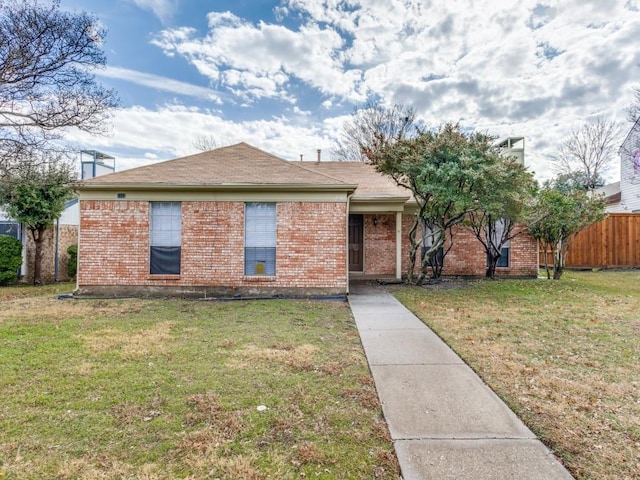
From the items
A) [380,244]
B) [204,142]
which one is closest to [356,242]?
[380,244]

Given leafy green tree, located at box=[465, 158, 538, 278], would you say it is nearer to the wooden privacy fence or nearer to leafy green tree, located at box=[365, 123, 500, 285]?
leafy green tree, located at box=[365, 123, 500, 285]

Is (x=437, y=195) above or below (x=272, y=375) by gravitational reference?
above

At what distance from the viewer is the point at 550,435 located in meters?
2.74

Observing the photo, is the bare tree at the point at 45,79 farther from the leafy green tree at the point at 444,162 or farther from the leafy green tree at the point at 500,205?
the leafy green tree at the point at 500,205

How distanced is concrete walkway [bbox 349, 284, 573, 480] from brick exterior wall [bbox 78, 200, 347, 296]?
13.8 ft

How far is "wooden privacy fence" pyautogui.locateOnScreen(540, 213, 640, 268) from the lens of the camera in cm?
1433

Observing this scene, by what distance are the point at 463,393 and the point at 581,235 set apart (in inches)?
566

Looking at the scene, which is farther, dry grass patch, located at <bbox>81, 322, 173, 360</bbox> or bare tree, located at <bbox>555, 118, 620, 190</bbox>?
bare tree, located at <bbox>555, 118, 620, 190</bbox>

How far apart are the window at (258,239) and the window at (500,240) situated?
7.43m

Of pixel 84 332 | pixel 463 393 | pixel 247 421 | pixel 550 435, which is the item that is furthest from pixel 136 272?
pixel 550 435

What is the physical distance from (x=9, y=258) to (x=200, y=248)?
722cm

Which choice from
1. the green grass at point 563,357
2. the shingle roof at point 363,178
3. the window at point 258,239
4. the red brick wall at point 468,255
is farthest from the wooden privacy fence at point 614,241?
the window at point 258,239

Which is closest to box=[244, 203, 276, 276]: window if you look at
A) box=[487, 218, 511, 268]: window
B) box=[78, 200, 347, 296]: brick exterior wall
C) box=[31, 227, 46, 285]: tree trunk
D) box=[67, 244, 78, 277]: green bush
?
box=[78, 200, 347, 296]: brick exterior wall

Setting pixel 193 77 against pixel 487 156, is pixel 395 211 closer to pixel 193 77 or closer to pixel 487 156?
pixel 487 156
